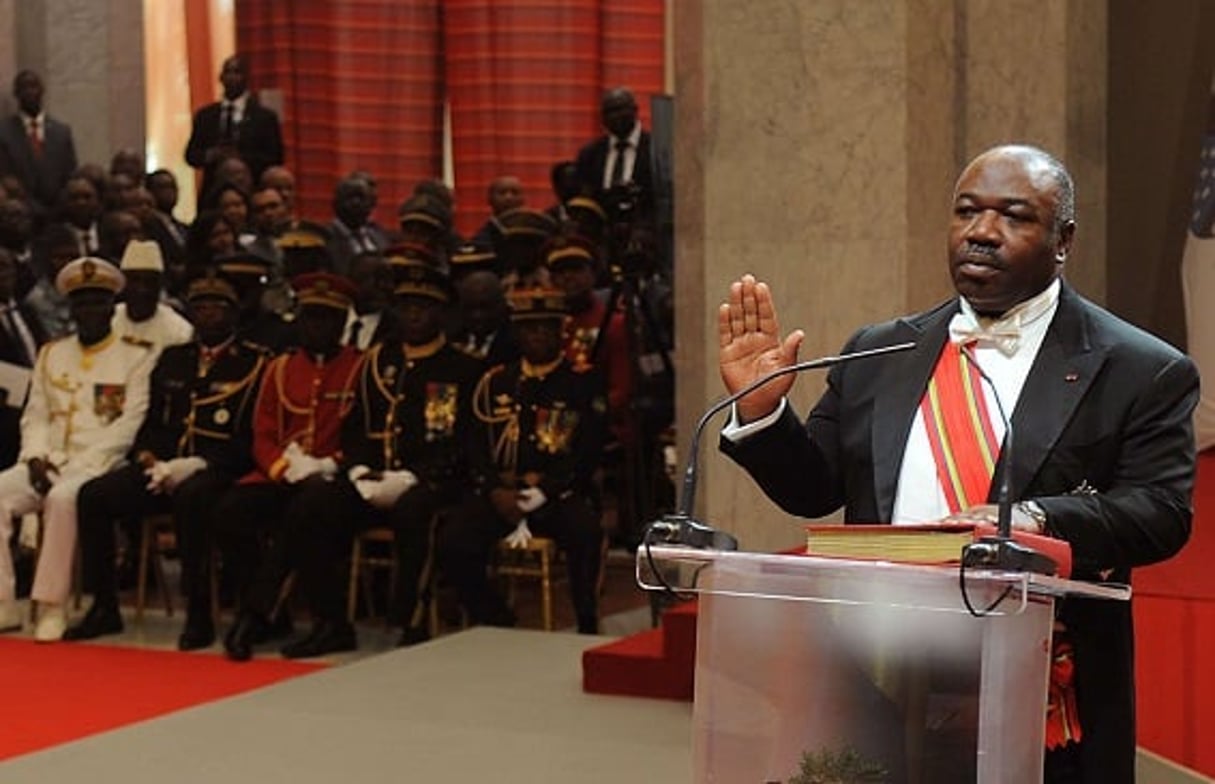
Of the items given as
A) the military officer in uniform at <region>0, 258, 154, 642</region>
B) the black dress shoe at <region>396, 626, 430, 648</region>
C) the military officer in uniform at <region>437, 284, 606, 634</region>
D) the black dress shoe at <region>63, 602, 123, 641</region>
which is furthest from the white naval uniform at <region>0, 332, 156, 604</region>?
the military officer in uniform at <region>437, 284, 606, 634</region>

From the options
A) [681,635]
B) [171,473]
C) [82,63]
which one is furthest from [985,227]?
[82,63]

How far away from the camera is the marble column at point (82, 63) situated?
49.3 ft

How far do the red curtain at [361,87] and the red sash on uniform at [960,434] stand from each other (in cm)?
1355

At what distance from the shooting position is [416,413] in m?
8.71

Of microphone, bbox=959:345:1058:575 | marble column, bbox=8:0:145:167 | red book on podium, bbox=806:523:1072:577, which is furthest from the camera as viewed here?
marble column, bbox=8:0:145:167

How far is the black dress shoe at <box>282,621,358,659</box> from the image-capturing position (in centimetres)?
845

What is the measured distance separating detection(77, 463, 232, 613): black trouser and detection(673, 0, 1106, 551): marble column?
2.58 m

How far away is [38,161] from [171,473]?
5224 mm

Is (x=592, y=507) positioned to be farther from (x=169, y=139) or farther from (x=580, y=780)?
(x=169, y=139)

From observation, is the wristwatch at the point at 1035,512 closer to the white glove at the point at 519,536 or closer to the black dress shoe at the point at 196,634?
the white glove at the point at 519,536

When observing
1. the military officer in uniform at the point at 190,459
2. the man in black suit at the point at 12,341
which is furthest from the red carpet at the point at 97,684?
the man in black suit at the point at 12,341

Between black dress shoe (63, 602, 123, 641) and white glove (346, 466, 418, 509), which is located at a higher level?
white glove (346, 466, 418, 509)

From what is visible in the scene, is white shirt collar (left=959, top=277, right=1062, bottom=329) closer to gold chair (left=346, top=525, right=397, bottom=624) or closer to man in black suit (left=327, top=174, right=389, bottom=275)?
gold chair (left=346, top=525, right=397, bottom=624)

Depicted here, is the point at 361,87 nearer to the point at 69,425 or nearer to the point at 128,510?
the point at 69,425
